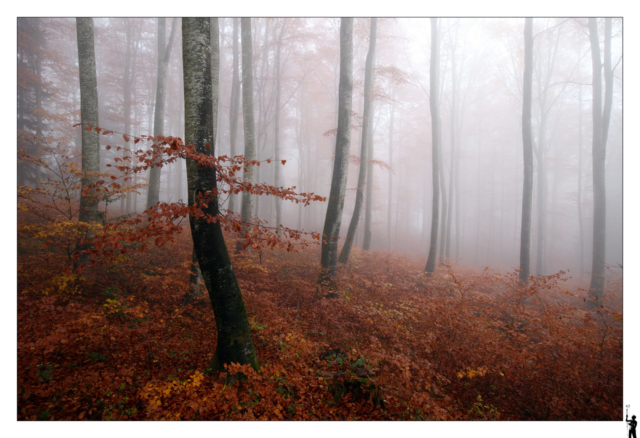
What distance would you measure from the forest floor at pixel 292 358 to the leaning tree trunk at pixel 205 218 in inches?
18.4

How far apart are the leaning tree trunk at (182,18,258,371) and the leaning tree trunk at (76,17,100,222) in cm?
406

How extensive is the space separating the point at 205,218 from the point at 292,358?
280 cm

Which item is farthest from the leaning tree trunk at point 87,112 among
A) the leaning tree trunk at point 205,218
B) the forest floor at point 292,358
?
the leaning tree trunk at point 205,218

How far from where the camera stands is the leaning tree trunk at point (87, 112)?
239 inches

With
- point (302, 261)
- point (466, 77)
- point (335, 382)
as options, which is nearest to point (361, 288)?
point (302, 261)

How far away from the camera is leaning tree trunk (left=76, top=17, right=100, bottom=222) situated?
606 centimetres

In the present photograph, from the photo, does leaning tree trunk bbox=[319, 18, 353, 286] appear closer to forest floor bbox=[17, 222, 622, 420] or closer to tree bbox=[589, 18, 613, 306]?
forest floor bbox=[17, 222, 622, 420]

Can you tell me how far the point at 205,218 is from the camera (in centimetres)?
362

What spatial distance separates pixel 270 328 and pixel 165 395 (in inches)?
77.0

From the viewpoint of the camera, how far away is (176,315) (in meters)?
5.22

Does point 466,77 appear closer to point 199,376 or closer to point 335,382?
point 335,382
